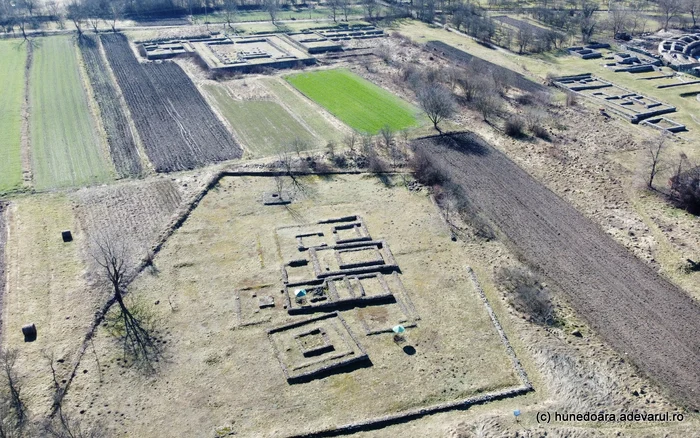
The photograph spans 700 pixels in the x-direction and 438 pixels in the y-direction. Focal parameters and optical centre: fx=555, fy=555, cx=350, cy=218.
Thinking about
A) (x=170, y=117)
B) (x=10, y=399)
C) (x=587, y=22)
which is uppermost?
(x=587, y=22)

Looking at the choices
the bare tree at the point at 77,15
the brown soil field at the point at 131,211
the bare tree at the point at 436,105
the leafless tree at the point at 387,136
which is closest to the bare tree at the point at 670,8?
the bare tree at the point at 436,105

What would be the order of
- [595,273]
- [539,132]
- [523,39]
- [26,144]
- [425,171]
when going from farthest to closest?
1. [523,39]
2. [539,132]
3. [26,144]
4. [425,171]
5. [595,273]

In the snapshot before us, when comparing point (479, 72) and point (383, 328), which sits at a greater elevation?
point (479, 72)

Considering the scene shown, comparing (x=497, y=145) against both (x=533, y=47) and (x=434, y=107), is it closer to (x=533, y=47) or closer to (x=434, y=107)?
(x=434, y=107)

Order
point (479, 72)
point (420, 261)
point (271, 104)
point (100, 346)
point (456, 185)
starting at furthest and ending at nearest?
point (479, 72), point (271, 104), point (456, 185), point (420, 261), point (100, 346)

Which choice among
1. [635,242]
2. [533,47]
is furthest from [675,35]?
[635,242]

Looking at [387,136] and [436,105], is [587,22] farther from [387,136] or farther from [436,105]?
[387,136]

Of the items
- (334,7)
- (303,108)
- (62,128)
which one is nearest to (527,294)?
(303,108)
